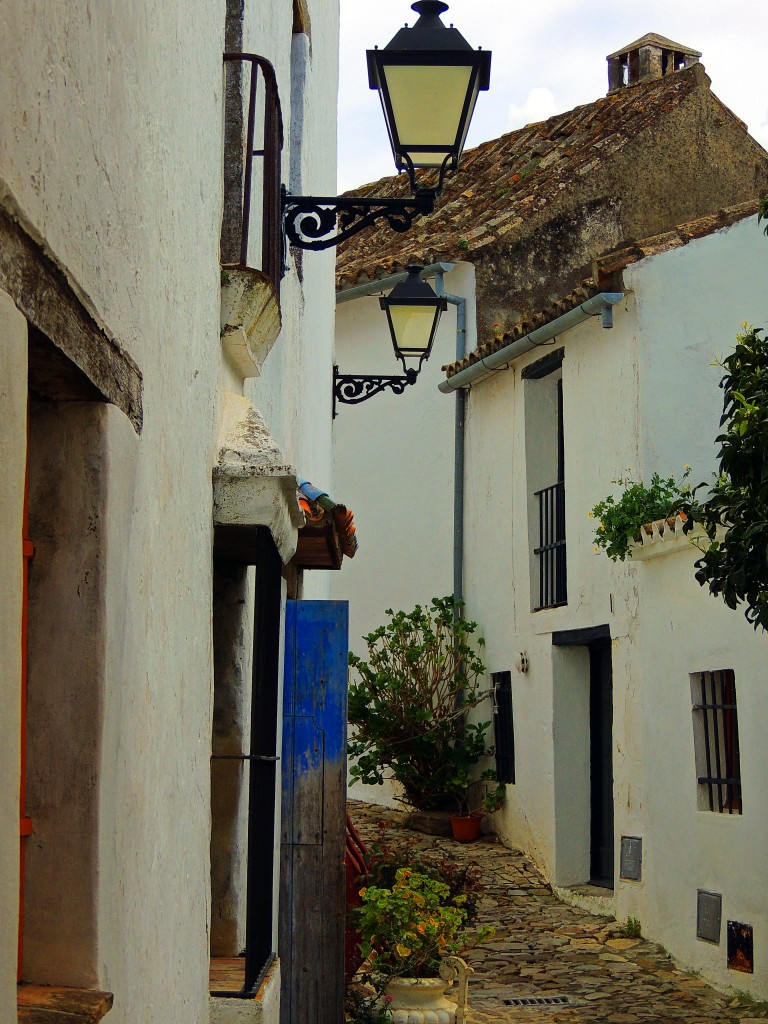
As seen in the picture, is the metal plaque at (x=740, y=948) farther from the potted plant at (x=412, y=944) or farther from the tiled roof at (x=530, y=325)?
the tiled roof at (x=530, y=325)

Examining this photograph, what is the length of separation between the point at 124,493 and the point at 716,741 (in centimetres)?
752

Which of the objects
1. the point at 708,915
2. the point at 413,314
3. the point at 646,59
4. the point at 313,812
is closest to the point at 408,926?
the point at 313,812

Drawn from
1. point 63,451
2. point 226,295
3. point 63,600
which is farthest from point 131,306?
point 226,295

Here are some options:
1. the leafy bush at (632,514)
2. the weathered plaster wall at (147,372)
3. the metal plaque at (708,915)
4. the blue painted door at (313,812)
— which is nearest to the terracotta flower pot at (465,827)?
the leafy bush at (632,514)

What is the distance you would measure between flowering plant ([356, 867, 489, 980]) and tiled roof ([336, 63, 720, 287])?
31.0 ft

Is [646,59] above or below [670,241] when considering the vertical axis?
above

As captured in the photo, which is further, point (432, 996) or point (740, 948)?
point (740, 948)

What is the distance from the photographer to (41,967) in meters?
2.41

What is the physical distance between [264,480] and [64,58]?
1838 millimetres

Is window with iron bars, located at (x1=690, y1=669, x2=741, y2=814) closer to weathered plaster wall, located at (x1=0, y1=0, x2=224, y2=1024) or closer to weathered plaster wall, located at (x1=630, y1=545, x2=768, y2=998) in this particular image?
weathered plaster wall, located at (x1=630, y1=545, x2=768, y2=998)

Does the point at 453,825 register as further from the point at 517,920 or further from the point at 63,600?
the point at 63,600

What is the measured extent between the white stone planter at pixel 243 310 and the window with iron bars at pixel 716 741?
5.75m

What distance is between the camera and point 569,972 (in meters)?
9.30

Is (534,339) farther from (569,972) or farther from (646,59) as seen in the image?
(646,59)
